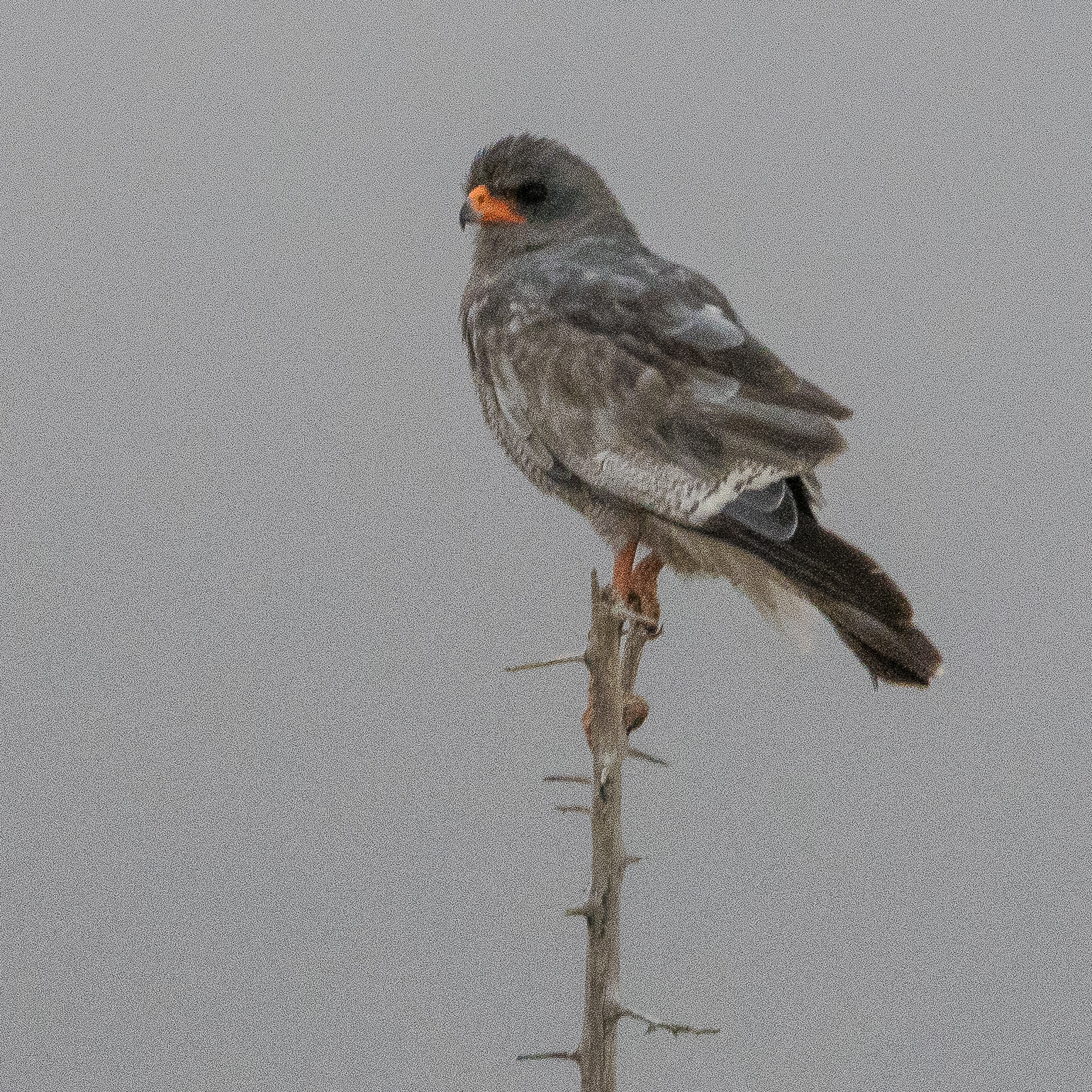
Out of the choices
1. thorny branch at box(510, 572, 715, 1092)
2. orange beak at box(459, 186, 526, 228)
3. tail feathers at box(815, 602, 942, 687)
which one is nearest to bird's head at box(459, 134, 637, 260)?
orange beak at box(459, 186, 526, 228)

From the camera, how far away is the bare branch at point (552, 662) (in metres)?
2.95

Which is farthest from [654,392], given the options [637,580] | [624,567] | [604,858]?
[604,858]

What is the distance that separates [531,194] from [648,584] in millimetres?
867

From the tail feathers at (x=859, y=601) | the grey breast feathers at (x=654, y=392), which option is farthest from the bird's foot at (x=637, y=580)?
the tail feathers at (x=859, y=601)

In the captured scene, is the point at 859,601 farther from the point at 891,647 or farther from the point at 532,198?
the point at 532,198

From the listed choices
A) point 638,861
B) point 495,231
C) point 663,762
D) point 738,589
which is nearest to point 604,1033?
point 638,861

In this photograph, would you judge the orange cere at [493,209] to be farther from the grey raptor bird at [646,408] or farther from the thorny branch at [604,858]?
the thorny branch at [604,858]

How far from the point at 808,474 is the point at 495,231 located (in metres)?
0.90

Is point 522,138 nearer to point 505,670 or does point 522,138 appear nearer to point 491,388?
point 491,388

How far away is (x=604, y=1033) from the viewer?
309 cm

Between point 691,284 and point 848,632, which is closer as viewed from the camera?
point 848,632

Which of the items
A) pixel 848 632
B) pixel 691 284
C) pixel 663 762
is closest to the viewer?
pixel 848 632

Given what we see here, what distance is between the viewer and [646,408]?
308 cm

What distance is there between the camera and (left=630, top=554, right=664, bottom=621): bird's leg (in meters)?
3.45
